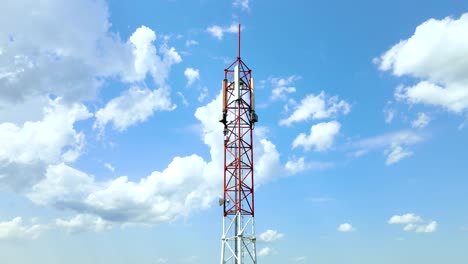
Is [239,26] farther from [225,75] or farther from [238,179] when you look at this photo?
[238,179]

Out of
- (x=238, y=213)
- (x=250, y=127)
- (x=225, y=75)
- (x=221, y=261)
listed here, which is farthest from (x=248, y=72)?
(x=221, y=261)

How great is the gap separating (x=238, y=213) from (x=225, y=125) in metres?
14.9

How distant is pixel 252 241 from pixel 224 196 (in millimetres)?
8075

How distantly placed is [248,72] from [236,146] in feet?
43.0

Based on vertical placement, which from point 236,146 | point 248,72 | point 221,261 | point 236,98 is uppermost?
point 248,72

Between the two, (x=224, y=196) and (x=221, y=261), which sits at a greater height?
(x=224, y=196)

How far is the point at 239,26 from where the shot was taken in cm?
7781

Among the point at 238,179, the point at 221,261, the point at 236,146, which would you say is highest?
the point at 236,146

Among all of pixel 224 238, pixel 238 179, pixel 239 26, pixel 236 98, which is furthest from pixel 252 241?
pixel 239 26

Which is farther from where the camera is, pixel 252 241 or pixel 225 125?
pixel 225 125

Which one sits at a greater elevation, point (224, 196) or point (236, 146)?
point (236, 146)

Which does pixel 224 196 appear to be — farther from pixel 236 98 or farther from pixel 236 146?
pixel 236 98

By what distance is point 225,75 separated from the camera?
7788 centimetres

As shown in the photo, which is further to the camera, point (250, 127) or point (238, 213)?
point (250, 127)
